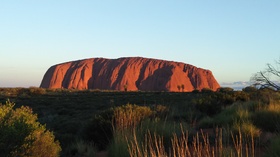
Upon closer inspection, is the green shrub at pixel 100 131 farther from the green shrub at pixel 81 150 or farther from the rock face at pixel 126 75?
the rock face at pixel 126 75

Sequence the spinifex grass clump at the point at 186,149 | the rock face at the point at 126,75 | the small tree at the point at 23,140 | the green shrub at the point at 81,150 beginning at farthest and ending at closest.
→ the rock face at the point at 126,75 < the green shrub at the point at 81,150 < the small tree at the point at 23,140 < the spinifex grass clump at the point at 186,149

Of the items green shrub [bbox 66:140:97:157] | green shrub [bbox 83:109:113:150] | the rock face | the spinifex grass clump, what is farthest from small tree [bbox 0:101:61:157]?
the rock face

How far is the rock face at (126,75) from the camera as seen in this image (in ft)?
374

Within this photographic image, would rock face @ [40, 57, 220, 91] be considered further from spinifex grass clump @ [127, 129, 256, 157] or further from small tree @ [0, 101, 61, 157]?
small tree @ [0, 101, 61, 157]

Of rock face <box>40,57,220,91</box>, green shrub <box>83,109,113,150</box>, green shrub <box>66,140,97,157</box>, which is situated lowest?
green shrub <box>66,140,97,157</box>

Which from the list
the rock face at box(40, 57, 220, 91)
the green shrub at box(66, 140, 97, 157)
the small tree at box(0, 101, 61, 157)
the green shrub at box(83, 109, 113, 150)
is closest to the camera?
the small tree at box(0, 101, 61, 157)

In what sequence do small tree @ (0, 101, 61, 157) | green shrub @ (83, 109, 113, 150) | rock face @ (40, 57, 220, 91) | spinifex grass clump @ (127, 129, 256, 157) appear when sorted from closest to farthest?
spinifex grass clump @ (127, 129, 256, 157), small tree @ (0, 101, 61, 157), green shrub @ (83, 109, 113, 150), rock face @ (40, 57, 220, 91)

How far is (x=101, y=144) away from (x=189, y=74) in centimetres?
11836

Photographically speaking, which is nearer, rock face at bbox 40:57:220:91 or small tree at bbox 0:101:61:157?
small tree at bbox 0:101:61:157

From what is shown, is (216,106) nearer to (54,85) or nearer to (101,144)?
(101,144)

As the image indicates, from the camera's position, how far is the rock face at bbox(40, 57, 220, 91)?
114 m

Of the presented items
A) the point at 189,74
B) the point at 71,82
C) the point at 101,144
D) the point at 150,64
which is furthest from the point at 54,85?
the point at 101,144

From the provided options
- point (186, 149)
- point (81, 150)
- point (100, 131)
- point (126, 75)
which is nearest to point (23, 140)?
point (81, 150)

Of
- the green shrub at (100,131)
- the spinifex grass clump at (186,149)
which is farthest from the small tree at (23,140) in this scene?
the green shrub at (100,131)
